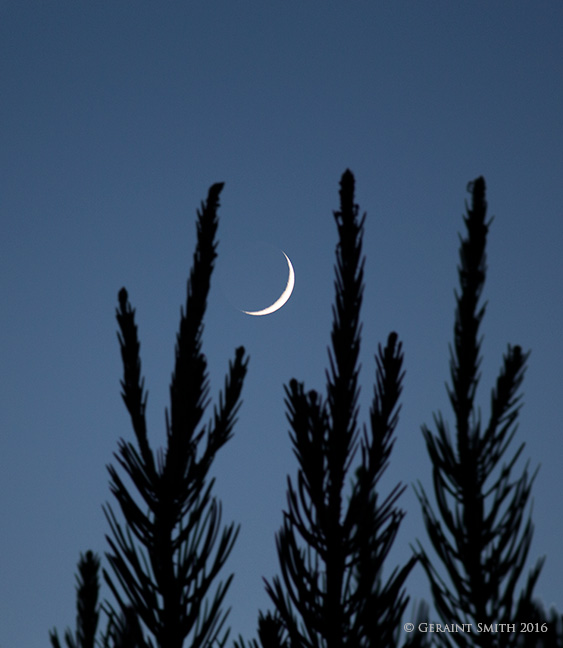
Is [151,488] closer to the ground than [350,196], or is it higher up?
closer to the ground

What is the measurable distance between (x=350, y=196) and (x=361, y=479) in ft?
3.95

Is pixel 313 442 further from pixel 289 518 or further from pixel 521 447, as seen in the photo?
pixel 521 447

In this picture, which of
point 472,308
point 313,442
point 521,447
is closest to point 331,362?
point 313,442

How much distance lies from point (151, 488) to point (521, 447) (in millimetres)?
1449

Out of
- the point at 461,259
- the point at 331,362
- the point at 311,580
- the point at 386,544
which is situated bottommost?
the point at 311,580

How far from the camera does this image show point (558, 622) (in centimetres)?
138

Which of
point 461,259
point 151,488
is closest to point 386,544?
point 151,488

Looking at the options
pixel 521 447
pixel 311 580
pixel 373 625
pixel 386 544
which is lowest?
pixel 373 625

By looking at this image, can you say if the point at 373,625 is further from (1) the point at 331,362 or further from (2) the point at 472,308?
(2) the point at 472,308

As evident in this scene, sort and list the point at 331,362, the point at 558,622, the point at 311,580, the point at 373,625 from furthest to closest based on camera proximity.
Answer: the point at 331,362 < the point at 311,580 < the point at 373,625 < the point at 558,622

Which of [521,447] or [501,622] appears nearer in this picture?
[501,622]

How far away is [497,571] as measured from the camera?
211 centimetres

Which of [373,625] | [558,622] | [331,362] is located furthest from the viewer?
[331,362]

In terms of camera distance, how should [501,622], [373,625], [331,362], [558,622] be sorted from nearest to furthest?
1. [558,622]
2. [501,622]
3. [373,625]
4. [331,362]
